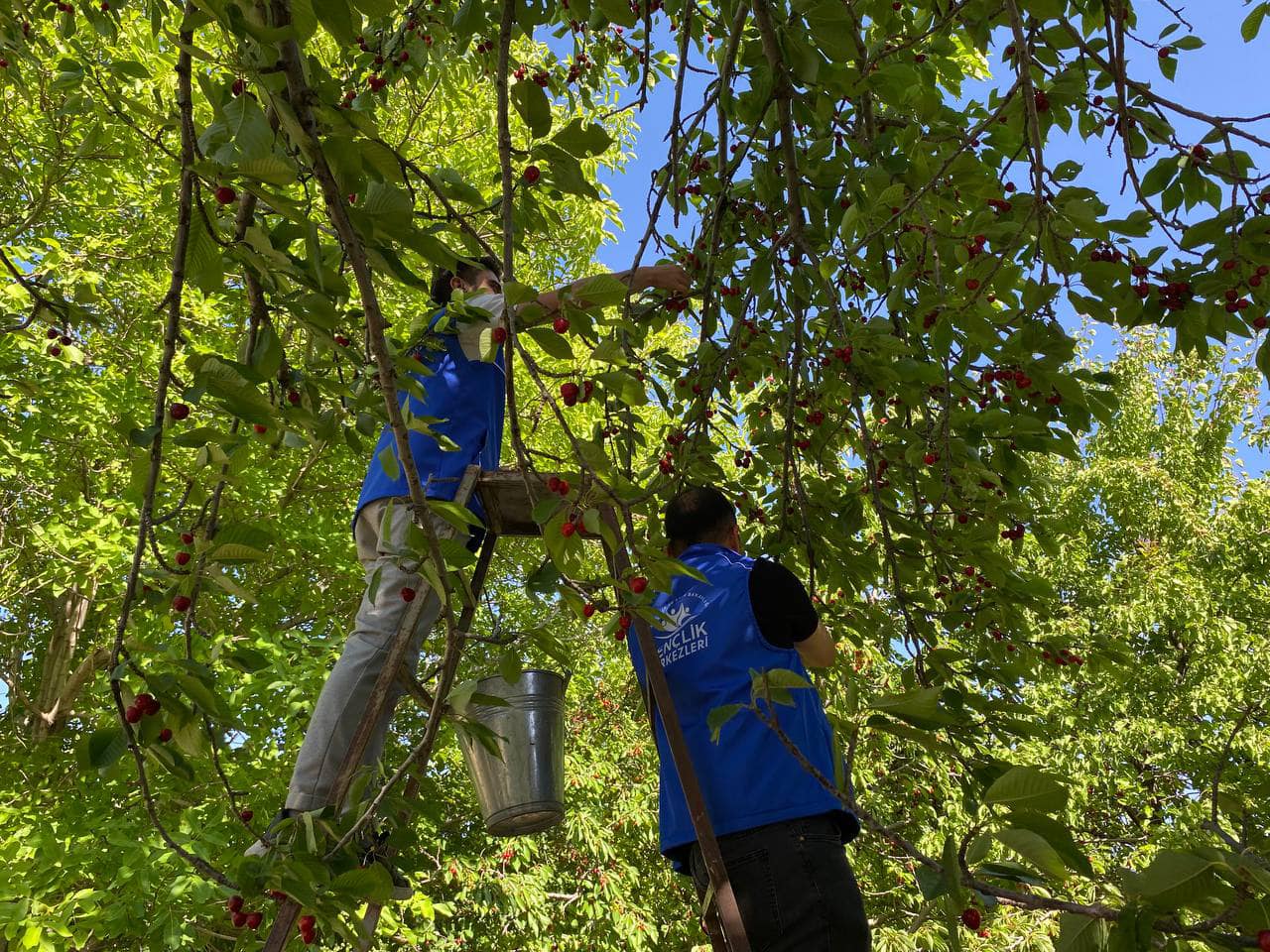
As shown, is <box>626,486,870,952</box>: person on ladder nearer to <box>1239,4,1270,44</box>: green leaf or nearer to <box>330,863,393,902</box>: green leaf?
<box>330,863,393,902</box>: green leaf

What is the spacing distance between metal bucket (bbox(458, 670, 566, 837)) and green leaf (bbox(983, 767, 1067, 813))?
152 centimetres

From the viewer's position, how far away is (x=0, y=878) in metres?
3.95

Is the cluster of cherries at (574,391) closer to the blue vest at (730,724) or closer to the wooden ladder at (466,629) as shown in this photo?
the wooden ladder at (466,629)

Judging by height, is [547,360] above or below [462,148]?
below

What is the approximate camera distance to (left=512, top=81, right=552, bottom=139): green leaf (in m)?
0.96

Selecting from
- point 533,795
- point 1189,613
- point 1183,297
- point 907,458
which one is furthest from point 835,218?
point 1189,613

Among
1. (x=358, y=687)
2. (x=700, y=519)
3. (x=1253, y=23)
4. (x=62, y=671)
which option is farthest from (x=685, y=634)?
(x=62, y=671)

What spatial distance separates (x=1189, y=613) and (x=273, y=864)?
9955 mm

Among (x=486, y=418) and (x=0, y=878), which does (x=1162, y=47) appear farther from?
(x=0, y=878)

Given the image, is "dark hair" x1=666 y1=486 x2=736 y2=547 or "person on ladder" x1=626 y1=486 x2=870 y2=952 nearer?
"person on ladder" x1=626 y1=486 x2=870 y2=952

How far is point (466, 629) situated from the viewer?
1.84 metres

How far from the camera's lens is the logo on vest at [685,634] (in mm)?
1979

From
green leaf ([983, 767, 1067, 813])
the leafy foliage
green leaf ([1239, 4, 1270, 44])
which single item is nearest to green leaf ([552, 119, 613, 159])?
the leafy foliage

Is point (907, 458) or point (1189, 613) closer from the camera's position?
point (907, 458)
